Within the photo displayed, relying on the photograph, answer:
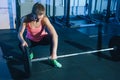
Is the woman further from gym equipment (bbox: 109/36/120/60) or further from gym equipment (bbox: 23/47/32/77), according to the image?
gym equipment (bbox: 109/36/120/60)

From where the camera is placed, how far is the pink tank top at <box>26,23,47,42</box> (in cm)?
205

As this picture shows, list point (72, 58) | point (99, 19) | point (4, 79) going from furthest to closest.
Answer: point (99, 19) < point (72, 58) < point (4, 79)

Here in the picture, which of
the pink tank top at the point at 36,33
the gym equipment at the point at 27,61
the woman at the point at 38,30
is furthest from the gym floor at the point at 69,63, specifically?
the pink tank top at the point at 36,33

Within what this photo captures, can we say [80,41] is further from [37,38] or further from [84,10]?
[84,10]

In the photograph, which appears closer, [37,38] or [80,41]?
[37,38]

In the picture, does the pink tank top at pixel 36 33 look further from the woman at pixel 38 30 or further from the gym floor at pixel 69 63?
the gym floor at pixel 69 63

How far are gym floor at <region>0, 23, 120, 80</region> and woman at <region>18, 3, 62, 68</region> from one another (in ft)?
0.57

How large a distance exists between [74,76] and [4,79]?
73cm

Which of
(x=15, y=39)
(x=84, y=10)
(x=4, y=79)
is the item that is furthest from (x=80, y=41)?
(x=84, y=10)

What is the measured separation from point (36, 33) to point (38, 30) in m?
0.04

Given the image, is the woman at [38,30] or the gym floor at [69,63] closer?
the woman at [38,30]

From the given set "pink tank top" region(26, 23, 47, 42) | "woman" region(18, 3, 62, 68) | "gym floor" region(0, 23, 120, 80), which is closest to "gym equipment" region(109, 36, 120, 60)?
"gym floor" region(0, 23, 120, 80)

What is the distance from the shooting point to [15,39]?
3023 mm

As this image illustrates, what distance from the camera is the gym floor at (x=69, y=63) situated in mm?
1972
